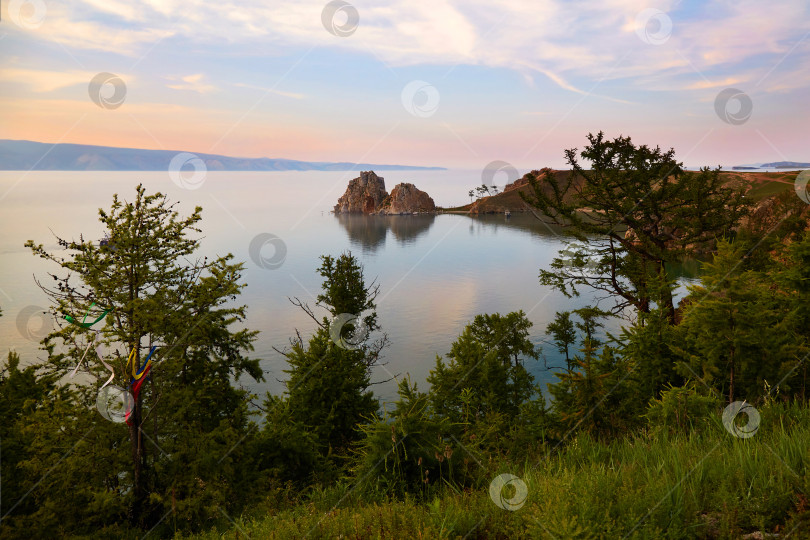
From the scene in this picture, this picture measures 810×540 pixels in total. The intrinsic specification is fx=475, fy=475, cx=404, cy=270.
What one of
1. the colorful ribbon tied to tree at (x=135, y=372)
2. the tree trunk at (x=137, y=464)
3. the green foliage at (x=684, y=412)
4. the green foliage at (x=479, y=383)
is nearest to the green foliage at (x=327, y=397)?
the green foliage at (x=479, y=383)

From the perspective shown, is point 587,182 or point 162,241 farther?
point 587,182

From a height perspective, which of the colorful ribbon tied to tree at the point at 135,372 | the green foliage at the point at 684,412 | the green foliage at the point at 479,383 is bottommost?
the green foliage at the point at 479,383

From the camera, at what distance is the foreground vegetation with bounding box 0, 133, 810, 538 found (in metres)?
5.37

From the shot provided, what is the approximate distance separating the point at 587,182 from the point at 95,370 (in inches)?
1047

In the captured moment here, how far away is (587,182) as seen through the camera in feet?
94.9

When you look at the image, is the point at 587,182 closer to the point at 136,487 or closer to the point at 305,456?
the point at 305,456

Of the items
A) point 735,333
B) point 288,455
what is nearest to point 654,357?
point 735,333

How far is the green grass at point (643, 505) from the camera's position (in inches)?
180

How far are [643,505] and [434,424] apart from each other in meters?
3.72

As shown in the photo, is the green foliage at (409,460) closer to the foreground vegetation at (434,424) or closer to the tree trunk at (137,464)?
the foreground vegetation at (434,424)

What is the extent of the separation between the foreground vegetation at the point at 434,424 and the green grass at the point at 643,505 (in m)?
0.03

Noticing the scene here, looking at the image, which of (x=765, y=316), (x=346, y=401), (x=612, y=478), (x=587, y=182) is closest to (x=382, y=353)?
(x=346, y=401)

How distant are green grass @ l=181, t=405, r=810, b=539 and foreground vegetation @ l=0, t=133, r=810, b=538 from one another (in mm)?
29

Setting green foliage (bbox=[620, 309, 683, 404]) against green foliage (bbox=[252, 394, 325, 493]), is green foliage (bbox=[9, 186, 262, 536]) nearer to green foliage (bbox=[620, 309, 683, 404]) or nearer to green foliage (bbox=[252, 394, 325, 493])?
green foliage (bbox=[252, 394, 325, 493])
